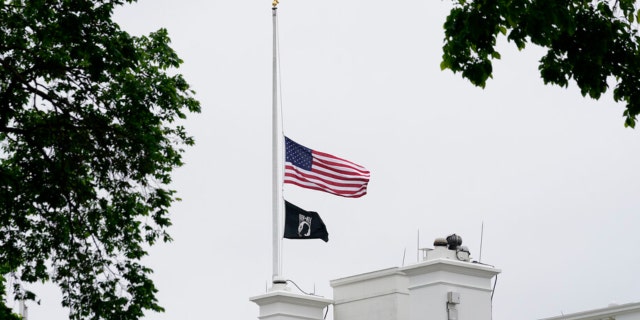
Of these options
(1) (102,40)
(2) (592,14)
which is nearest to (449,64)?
(2) (592,14)

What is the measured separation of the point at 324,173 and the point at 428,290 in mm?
4107

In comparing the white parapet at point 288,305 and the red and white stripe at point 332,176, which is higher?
the red and white stripe at point 332,176

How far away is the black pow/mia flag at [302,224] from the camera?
123 feet

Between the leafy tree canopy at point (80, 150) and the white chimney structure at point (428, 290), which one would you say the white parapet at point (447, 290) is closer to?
the white chimney structure at point (428, 290)

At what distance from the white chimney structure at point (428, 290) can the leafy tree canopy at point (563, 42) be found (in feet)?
58.1

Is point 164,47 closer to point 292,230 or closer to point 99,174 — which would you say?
point 99,174

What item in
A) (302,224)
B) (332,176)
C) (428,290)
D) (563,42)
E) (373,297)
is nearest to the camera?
(563,42)

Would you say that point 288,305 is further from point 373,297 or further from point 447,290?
point 447,290

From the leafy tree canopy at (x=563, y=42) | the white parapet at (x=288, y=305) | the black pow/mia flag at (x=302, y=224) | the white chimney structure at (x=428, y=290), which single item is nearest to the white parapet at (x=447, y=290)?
the white chimney structure at (x=428, y=290)

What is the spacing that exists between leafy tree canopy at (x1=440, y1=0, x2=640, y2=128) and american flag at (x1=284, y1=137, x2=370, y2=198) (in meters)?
18.9

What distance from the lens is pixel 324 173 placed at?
36844 millimetres

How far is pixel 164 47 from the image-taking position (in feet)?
87.1

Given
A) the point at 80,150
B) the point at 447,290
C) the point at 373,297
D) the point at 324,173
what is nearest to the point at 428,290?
the point at 447,290

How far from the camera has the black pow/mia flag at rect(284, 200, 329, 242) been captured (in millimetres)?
37469
